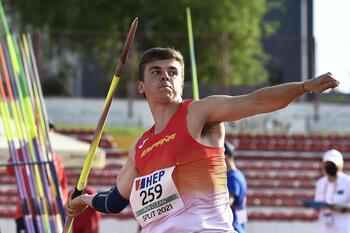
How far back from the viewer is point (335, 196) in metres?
12.0

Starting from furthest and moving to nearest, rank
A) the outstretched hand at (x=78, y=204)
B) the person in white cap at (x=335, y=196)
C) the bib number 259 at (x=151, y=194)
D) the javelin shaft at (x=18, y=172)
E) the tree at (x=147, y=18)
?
the tree at (x=147, y=18), the person in white cap at (x=335, y=196), the javelin shaft at (x=18, y=172), the outstretched hand at (x=78, y=204), the bib number 259 at (x=151, y=194)

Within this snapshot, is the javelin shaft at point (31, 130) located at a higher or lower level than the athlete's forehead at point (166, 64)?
lower

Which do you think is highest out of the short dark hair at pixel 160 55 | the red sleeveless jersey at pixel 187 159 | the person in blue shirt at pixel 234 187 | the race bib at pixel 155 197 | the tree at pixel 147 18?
the tree at pixel 147 18

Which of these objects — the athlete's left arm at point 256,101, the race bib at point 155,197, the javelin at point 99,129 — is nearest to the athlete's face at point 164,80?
the athlete's left arm at point 256,101

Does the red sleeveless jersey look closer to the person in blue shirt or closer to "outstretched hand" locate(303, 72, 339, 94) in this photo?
"outstretched hand" locate(303, 72, 339, 94)

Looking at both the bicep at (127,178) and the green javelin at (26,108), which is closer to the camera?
the bicep at (127,178)

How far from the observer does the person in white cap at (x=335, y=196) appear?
12.0 m

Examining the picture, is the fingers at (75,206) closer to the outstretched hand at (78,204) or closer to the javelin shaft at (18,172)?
the outstretched hand at (78,204)

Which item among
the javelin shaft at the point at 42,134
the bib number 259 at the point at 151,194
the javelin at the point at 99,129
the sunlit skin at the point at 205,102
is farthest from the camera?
the javelin shaft at the point at 42,134

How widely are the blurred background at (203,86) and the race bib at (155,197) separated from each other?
258 inches

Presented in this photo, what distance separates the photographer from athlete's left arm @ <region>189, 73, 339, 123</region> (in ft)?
16.8

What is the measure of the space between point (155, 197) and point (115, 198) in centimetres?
59

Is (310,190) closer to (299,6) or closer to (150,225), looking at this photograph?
(150,225)

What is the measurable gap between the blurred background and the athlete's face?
663 cm
